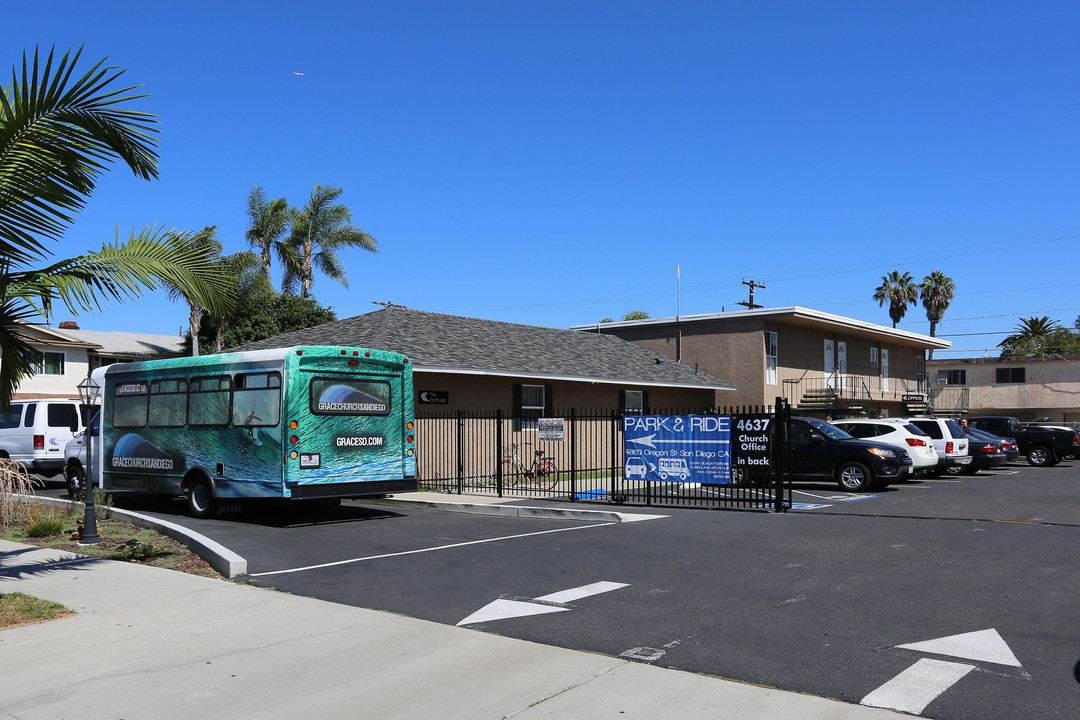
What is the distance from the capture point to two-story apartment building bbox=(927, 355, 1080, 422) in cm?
5194

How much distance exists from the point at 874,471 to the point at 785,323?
1424 centimetres

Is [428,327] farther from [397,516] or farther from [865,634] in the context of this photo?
[865,634]

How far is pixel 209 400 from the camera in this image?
1541 cm

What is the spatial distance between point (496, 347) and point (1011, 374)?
41.8 m

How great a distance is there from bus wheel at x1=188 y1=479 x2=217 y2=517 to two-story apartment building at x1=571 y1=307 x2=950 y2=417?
2108 cm

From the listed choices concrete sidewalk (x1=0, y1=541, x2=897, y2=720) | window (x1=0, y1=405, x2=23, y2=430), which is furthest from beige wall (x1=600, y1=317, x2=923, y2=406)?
concrete sidewalk (x1=0, y1=541, x2=897, y2=720)

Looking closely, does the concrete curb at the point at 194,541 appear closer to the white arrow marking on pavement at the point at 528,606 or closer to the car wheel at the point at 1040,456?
the white arrow marking on pavement at the point at 528,606

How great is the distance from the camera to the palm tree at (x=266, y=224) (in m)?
45.9

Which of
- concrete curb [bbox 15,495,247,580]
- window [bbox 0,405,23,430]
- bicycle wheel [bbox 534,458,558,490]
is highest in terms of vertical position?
window [bbox 0,405,23,430]

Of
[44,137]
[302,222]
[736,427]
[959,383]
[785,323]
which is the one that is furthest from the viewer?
[959,383]

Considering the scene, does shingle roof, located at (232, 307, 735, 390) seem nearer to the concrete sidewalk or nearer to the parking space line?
the parking space line

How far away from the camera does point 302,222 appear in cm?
4600

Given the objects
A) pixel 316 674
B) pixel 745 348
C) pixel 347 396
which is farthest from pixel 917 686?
pixel 745 348

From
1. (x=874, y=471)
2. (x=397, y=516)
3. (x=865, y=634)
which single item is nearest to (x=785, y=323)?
(x=874, y=471)
